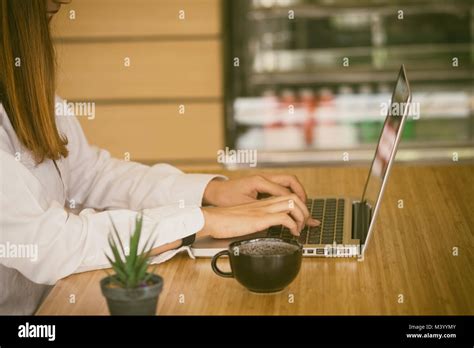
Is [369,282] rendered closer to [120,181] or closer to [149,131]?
[120,181]

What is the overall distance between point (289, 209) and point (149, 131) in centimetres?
226

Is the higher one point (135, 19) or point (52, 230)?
point (135, 19)

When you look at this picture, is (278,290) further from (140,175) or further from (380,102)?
(380,102)

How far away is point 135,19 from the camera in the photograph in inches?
143

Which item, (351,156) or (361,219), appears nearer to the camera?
(361,219)

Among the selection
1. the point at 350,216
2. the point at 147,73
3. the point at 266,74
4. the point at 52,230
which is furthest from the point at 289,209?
the point at 266,74

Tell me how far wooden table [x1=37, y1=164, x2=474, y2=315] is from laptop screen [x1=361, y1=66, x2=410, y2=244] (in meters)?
0.07

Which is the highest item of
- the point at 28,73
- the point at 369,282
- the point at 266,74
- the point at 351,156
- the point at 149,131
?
the point at 28,73

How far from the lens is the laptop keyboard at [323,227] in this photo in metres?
1.57

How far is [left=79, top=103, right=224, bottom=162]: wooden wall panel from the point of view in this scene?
3.73 metres

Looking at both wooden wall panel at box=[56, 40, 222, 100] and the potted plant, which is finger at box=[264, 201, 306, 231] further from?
wooden wall panel at box=[56, 40, 222, 100]

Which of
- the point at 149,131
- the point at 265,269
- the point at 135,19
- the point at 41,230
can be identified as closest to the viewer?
the point at 265,269

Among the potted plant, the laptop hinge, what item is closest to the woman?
the laptop hinge

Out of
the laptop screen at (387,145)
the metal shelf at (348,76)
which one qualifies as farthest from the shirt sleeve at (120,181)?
the metal shelf at (348,76)
